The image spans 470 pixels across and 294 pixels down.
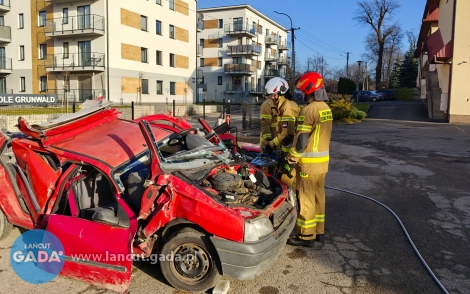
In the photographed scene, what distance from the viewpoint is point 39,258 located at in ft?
13.6

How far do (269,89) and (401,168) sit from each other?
5295 mm

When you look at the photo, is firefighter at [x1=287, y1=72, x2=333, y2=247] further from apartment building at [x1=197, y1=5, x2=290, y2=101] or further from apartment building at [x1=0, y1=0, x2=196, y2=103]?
apartment building at [x1=197, y1=5, x2=290, y2=101]

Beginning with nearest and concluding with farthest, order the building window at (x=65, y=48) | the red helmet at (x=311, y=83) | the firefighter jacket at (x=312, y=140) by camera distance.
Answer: the firefighter jacket at (x=312, y=140)
the red helmet at (x=311, y=83)
the building window at (x=65, y=48)

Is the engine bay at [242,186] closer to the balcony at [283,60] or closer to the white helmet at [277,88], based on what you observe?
the white helmet at [277,88]

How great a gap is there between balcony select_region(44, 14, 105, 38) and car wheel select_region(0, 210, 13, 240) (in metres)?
31.0

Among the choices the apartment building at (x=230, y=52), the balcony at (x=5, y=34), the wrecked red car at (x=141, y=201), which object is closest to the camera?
the wrecked red car at (x=141, y=201)

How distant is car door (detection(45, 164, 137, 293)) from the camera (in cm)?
352

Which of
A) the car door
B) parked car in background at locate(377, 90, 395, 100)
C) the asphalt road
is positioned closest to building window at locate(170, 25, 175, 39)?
parked car in background at locate(377, 90, 395, 100)

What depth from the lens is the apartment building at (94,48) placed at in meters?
33.6

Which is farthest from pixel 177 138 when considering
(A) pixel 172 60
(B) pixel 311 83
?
(A) pixel 172 60

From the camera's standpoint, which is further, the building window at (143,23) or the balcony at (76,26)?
the building window at (143,23)

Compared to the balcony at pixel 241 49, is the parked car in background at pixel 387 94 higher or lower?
lower

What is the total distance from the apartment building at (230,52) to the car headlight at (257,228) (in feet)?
164

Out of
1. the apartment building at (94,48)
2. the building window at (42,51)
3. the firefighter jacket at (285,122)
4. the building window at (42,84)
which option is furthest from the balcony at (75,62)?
the firefighter jacket at (285,122)
